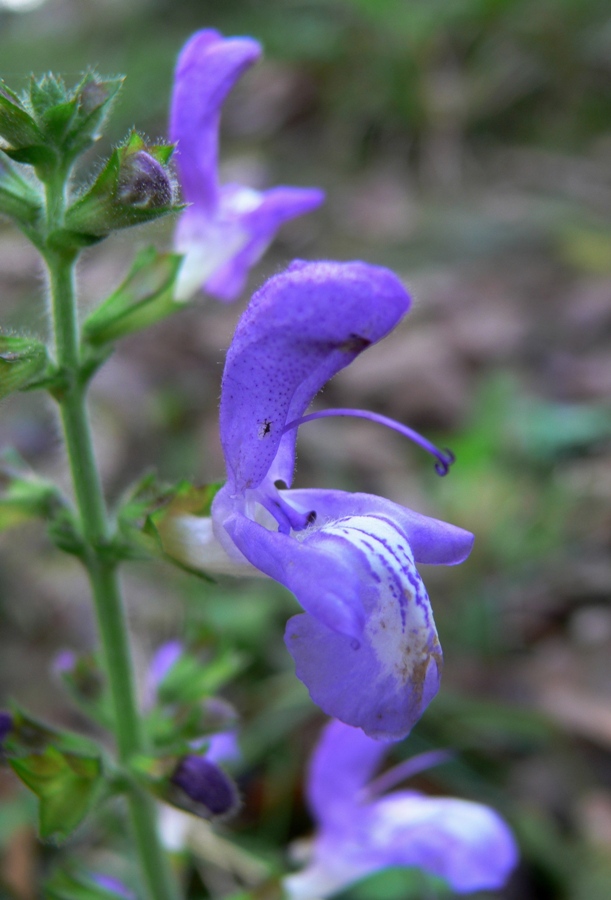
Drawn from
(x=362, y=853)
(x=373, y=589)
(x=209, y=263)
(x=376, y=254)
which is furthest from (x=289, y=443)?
(x=376, y=254)

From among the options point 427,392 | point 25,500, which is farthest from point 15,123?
point 427,392

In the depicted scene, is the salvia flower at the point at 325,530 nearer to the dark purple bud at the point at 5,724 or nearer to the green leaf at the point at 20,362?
the green leaf at the point at 20,362

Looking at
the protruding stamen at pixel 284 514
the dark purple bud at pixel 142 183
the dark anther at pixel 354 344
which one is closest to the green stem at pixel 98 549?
the dark purple bud at pixel 142 183

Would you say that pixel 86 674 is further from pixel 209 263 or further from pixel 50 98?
pixel 50 98

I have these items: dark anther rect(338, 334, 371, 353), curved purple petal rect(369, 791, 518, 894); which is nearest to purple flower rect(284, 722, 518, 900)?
curved purple petal rect(369, 791, 518, 894)

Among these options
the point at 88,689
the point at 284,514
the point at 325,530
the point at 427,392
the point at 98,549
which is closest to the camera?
the point at 325,530

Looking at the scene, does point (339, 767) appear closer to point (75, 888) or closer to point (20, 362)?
point (75, 888)

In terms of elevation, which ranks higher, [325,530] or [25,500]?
[325,530]

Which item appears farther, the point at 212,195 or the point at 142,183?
the point at 212,195
